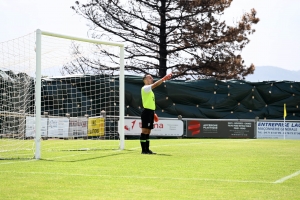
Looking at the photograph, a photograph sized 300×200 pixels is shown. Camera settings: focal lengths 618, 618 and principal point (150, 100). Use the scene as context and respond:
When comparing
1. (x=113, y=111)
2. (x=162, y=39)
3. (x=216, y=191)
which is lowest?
(x=216, y=191)

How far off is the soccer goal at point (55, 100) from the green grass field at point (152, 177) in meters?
2.31

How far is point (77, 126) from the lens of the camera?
26.6 m

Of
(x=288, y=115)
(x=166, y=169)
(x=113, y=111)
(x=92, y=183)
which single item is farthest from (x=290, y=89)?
(x=92, y=183)

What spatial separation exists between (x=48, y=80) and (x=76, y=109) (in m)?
1.84

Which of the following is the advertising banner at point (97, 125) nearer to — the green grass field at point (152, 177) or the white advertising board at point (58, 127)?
the white advertising board at point (58, 127)

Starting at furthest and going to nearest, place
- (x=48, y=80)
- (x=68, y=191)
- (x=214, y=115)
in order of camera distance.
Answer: (x=214, y=115)
(x=48, y=80)
(x=68, y=191)

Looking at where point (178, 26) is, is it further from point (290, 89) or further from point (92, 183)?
point (92, 183)

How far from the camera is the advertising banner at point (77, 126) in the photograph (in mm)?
26403

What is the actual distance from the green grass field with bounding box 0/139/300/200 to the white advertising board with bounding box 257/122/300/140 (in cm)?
1397

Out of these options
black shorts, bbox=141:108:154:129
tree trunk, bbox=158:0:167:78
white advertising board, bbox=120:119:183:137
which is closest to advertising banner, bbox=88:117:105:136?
white advertising board, bbox=120:119:183:137

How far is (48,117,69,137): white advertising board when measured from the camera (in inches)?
1033

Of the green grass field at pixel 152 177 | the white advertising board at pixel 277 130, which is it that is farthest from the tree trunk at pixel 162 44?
the green grass field at pixel 152 177

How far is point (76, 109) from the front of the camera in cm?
2789

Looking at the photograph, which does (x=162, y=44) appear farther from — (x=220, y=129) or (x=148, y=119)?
(x=148, y=119)
